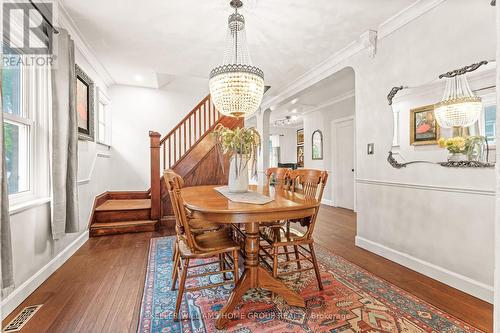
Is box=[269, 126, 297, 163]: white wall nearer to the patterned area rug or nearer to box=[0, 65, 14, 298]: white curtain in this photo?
the patterned area rug

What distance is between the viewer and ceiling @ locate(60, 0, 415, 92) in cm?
235

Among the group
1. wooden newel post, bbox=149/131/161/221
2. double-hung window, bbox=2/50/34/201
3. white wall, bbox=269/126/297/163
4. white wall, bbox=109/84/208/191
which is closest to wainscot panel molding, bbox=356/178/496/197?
wooden newel post, bbox=149/131/161/221

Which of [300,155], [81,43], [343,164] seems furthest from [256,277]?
[300,155]

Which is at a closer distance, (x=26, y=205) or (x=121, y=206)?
(x=26, y=205)

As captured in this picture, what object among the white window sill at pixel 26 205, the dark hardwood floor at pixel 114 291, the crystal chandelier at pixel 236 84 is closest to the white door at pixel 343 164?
the dark hardwood floor at pixel 114 291

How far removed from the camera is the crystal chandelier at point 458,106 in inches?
78.1

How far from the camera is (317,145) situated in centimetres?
634

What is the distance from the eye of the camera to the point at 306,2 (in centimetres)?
229

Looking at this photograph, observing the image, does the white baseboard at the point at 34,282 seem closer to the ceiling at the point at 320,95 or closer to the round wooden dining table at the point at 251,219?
the round wooden dining table at the point at 251,219

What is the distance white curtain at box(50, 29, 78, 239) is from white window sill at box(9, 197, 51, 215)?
0.28 feet

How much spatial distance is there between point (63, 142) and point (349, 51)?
3.46m

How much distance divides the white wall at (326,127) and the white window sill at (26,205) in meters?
5.34

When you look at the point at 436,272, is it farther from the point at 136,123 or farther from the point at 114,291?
the point at 136,123

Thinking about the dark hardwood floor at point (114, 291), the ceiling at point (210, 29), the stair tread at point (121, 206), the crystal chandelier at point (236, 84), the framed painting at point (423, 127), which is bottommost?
the dark hardwood floor at point (114, 291)
